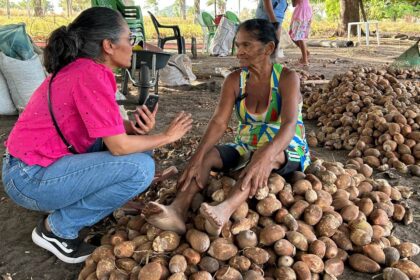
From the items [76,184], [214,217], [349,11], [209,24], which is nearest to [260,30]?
[214,217]

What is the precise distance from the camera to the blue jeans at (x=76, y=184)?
190 cm

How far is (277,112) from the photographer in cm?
243

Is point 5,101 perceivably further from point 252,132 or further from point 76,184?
point 252,132

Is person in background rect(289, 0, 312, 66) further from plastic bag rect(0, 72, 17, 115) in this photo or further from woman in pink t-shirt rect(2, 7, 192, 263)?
woman in pink t-shirt rect(2, 7, 192, 263)

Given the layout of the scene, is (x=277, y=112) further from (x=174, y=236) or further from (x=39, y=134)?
(x=39, y=134)

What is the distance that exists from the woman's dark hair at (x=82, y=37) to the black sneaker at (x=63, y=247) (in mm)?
828

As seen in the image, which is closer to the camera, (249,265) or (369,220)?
(249,265)

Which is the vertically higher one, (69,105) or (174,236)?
(69,105)

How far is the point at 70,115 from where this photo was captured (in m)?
1.85

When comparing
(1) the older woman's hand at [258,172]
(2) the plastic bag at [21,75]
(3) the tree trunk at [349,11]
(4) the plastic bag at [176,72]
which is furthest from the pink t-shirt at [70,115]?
(3) the tree trunk at [349,11]

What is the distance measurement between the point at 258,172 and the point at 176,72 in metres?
4.56

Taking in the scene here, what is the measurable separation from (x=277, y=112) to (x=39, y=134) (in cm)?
133

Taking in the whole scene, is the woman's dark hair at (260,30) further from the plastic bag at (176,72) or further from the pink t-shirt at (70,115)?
the plastic bag at (176,72)

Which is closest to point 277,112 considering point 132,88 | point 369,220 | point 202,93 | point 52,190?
point 369,220
